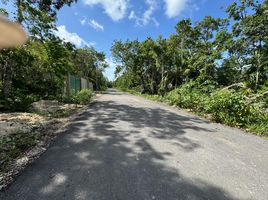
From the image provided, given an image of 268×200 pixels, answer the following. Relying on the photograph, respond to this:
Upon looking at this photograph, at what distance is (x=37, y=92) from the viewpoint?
40.1 feet

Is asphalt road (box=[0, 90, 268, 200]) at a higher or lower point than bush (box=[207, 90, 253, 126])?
lower

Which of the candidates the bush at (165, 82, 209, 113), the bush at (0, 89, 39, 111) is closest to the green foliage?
the bush at (0, 89, 39, 111)

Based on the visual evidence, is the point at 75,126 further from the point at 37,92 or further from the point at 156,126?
the point at 37,92

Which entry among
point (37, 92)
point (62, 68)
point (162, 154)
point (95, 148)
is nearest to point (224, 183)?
point (162, 154)

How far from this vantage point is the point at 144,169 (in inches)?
118

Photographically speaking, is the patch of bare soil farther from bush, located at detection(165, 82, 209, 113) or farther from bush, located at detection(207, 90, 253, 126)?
bush, located at detection(165, 82, 209, 113)

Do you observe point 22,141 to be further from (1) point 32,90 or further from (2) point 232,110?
(1) point 32,90

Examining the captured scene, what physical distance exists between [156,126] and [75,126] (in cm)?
243

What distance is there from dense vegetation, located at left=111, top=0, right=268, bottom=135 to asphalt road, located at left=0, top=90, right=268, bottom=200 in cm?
226

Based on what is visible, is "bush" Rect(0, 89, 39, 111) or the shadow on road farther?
"bush" Rect(0, 89, 39, 111)

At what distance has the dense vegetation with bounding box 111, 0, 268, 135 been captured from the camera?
7098 mm

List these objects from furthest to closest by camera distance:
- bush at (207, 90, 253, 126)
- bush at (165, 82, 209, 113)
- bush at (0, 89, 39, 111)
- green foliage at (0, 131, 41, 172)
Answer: bush at (165, 82, 209, 113)
bush at (0, 89, 39, 111)
bush at (207, 90, 253, 126)
green foliage at (0, 131, 41, 172)

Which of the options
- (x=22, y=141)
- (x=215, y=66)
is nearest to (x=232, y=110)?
(x=22, y=141)

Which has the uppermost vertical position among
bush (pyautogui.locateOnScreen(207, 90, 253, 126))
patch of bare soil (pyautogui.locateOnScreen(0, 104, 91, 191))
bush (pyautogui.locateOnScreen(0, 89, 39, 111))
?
bush (pyautogui.locateOnScreen(207, 90, 253, 126))
